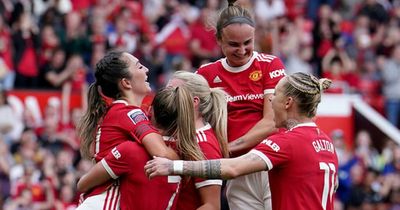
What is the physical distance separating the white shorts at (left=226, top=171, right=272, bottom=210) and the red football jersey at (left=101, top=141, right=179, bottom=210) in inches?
37.3

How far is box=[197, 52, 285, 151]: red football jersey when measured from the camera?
902 centimetres

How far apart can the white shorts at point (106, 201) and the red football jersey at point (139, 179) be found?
5.6 inches

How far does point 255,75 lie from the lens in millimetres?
9039

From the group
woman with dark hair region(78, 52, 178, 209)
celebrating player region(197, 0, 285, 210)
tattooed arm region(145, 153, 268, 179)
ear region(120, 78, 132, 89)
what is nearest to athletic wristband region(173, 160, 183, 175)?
tattooed arm region(145, 153, 268, 179)

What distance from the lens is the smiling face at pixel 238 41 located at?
8883mm

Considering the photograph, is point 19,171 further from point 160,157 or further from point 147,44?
point 160,157

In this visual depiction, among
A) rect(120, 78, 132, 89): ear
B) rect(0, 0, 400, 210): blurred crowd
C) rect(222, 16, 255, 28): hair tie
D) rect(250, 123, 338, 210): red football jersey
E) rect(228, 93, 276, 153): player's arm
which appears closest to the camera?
rect(250, 123, 338, 210): red football jersey

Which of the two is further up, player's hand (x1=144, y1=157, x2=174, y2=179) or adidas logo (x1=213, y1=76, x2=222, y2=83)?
adidas logo (x1=213, y1=76, x2=222, y2=83)

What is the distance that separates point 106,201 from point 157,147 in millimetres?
568

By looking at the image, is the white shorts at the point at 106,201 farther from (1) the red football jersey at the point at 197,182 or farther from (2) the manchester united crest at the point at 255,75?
(2) the manchester united crest at the point at 255,75

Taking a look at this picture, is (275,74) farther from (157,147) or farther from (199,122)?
(157,147)

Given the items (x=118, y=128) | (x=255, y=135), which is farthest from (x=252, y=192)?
(x=118, y=128)

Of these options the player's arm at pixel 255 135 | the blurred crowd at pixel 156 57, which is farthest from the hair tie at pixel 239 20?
the blurred crowd at pixel 156 57

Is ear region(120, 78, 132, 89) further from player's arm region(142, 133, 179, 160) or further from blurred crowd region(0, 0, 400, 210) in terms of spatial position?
blurred crowd region(0, 0, 400, 210)
